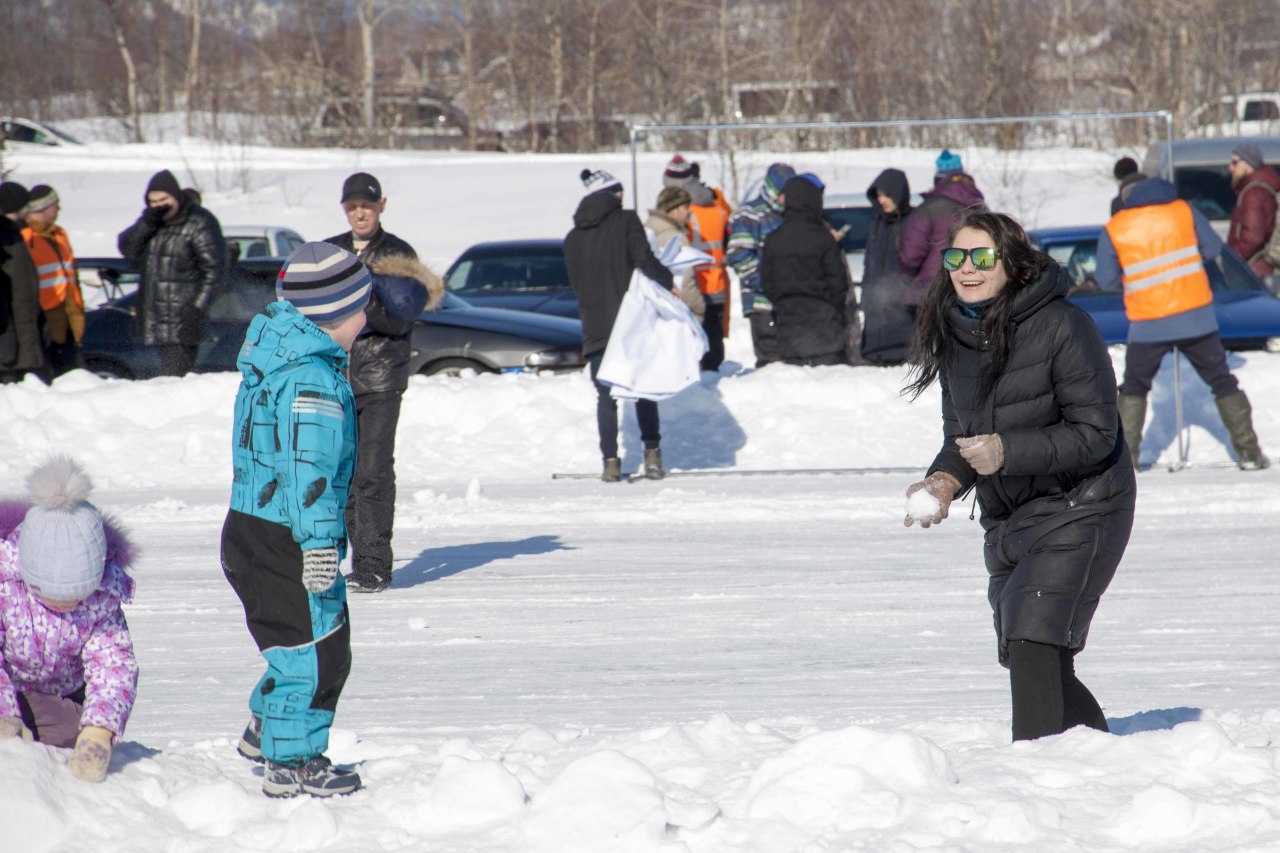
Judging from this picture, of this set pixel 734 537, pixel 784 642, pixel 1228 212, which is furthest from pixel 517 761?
pixel 1228 212

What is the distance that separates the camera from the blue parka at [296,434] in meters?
3.74

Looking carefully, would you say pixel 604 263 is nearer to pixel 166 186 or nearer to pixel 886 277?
pixel 886 277

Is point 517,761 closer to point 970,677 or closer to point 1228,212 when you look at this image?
point 970,677

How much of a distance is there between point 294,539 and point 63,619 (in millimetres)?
569

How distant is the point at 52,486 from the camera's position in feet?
11.7

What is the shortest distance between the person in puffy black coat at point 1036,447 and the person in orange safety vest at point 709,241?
344 inches

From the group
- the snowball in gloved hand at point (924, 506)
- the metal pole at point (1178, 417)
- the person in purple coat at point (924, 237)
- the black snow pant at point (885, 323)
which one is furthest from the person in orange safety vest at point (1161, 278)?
the snowball in gloved hand at point (924, 506)

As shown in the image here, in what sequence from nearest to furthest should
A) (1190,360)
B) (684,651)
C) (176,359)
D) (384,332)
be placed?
(684,651), (384,332), (1190,360), (176,359)

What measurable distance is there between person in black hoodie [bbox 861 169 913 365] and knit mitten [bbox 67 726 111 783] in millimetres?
8448

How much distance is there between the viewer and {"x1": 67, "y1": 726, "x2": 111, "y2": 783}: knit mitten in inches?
144

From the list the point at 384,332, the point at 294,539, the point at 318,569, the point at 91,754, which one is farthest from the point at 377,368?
the point at 91,754

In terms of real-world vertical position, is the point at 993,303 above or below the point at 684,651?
above

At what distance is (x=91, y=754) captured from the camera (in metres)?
3.65

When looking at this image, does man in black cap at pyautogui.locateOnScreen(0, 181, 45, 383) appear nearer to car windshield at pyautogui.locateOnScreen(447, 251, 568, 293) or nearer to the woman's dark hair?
car windshield at pyautogui.locateOnScreen(447, 251, 568, 293)
